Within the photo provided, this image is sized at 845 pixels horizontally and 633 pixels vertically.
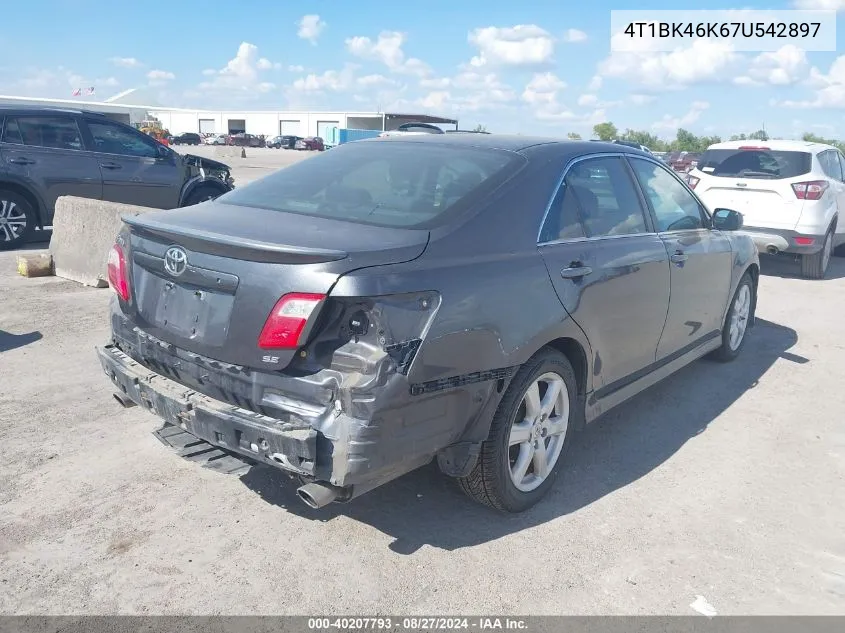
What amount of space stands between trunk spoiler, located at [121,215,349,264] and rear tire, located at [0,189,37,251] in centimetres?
715

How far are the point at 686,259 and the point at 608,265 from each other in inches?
44.4

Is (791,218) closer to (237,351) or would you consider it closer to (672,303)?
(672,303)

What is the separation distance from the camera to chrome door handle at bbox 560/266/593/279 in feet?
11.3

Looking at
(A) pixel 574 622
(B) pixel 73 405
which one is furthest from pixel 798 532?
(B) pixel 73 405

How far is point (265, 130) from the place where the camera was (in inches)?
4272

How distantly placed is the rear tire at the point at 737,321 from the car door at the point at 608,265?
1.63 meters

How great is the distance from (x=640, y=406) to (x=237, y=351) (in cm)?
312

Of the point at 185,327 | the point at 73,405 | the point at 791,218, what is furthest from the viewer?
the point at 791,218

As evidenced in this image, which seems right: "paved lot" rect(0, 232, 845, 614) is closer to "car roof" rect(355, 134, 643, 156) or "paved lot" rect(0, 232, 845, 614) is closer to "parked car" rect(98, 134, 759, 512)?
"parked car" rect(98, 134, 759, 512)

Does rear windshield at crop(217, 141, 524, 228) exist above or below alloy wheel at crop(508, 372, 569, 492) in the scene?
above

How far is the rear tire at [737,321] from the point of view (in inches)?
225

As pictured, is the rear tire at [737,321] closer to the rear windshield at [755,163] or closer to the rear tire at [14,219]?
the rear windshield at [755,163]

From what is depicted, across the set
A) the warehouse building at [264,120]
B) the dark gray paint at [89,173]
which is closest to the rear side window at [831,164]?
the dark gray paint at [89,173]

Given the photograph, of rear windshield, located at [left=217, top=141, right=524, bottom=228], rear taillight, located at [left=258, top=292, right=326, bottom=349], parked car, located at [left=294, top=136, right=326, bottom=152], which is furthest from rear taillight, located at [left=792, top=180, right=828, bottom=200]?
parked car, located at [left=294, top=136, right=326, bottom=152]
